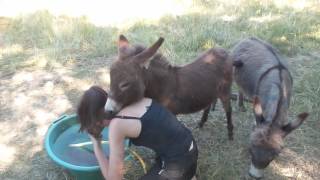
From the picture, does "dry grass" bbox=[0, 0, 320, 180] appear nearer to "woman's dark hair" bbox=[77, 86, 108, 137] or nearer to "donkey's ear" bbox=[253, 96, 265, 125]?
"donkey's ear" bbox=[253, 96, 265, 125]

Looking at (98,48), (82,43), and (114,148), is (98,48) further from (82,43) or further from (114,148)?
(114,148)

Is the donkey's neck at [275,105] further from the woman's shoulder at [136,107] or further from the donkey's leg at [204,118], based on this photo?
the woman's shoulder at [136,107]

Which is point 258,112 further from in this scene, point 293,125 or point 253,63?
point 253,63

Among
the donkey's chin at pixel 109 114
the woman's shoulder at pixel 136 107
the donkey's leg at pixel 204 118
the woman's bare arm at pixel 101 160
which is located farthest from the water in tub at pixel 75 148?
the donkey's leg at pixel 204 118

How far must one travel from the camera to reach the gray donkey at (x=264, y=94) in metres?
3.96

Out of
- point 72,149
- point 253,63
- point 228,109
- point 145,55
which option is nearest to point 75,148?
point 72,149

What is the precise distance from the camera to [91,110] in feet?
11.6

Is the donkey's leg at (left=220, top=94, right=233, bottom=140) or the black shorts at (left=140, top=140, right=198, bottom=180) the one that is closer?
the black shorts at (left=140, top=140, right=198, bottom=180)

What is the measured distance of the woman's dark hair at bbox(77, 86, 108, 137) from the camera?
11.5 ft

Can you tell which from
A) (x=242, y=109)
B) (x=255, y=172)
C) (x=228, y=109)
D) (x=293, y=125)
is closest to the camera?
(x=293, y=125)

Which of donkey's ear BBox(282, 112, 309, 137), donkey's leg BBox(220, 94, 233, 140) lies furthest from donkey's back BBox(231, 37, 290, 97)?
donkey's ear BBox(282, 112, 309, 137)

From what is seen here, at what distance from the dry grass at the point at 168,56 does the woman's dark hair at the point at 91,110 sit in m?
1.02

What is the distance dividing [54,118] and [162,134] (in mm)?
2224

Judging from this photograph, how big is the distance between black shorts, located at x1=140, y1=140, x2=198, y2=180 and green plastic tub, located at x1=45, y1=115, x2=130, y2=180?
0.49 meters
